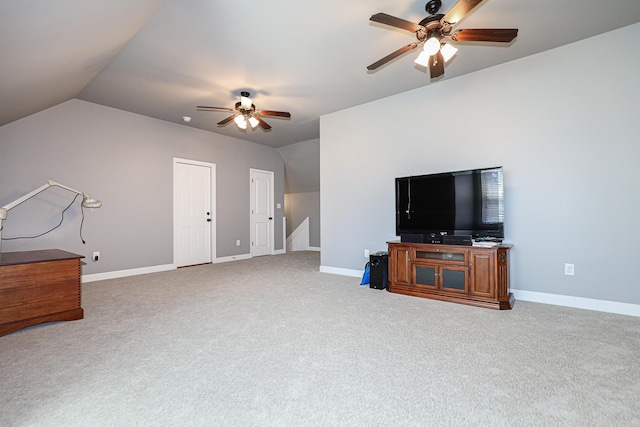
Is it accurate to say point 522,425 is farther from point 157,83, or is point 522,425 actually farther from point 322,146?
point 157,83

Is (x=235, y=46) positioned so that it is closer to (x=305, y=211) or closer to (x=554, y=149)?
(x=554, y=149)

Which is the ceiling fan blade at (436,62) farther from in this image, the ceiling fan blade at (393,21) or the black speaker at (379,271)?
the black speaker at (379,271)

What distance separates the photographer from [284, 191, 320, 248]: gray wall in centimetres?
831

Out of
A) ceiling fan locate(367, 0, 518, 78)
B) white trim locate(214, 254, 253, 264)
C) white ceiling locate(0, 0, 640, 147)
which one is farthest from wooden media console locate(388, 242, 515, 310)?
white trim locate(214, 254, 253, 264)

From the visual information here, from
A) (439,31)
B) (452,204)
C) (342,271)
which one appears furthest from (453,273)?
(439,31)

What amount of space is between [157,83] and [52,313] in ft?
9.32

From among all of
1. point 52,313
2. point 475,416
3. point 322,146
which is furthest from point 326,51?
point 52,313

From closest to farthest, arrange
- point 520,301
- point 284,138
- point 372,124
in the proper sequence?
1. point 520,301
2. point 372,124
3. point 284,138

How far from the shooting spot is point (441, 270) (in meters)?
3.43

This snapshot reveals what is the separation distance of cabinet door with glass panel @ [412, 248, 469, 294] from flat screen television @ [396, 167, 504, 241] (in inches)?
10.9

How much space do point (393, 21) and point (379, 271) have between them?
2774mm

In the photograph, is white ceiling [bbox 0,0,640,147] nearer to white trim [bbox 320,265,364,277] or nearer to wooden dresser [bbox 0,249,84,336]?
wooden dresser [bbox 0,249,84,336]

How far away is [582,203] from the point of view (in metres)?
3.05

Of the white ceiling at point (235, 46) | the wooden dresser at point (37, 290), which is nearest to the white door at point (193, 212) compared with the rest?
the white ceiling at point (235, 46)
